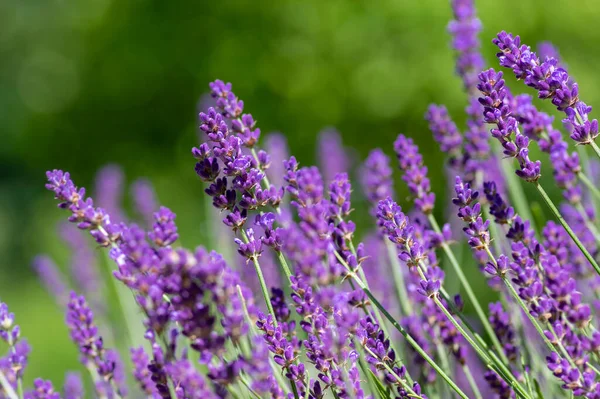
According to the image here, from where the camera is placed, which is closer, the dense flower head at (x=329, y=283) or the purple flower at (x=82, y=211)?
the dense flower head at (x=329, y=283)

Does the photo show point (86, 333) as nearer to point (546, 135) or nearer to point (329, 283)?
point (329, 283)

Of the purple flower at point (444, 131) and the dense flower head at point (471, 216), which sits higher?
the purple flower at point (444, 131)

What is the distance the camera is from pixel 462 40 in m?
2.15

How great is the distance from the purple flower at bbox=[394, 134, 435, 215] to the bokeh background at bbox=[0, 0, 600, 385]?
3.31 metres

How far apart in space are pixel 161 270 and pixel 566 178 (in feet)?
2.96

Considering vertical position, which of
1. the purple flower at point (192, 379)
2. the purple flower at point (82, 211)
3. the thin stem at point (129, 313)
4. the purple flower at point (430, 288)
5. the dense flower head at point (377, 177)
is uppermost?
the thin stem at point (129, 313)

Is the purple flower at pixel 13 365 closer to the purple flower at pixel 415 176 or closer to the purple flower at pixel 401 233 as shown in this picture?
the purple flower at pixel 401 233

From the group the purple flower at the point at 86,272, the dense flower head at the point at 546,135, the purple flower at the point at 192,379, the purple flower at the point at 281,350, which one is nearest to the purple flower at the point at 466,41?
the dense flower head at the point at 546,135

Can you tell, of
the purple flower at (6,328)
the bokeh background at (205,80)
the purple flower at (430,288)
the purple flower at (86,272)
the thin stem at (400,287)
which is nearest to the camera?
the purple flower at (430,288)

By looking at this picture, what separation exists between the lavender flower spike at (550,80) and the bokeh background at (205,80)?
3.78 m

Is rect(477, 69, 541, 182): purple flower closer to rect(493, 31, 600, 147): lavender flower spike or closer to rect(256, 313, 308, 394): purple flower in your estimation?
rect(493, 31, 600, 147): lavender flower spike

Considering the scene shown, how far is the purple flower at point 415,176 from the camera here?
1630mm

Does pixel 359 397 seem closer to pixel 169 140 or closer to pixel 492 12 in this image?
pixel 492 12

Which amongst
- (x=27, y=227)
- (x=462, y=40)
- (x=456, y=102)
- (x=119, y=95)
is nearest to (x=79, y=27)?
(x=119, y=95)
